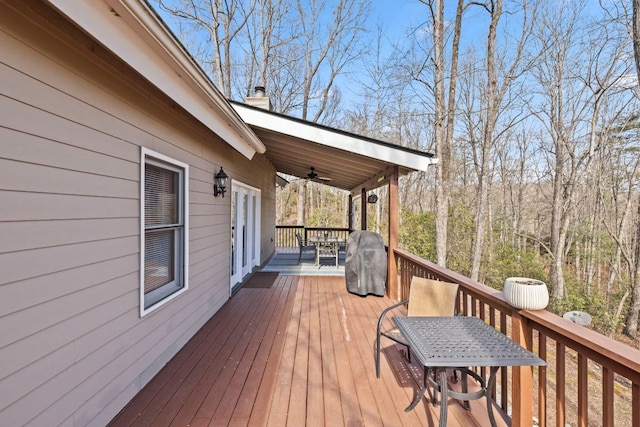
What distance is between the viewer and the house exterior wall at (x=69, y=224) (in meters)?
1.44

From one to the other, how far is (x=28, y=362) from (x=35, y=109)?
1.28m

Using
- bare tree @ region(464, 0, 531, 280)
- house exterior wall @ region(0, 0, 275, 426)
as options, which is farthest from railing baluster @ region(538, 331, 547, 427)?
bare tree @ region(464, 0, 531, 280)

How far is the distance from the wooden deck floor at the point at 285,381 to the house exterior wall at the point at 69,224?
35 cm

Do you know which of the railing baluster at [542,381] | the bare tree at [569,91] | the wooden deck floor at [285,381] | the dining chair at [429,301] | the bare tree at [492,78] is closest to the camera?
the railing baluster at [542,381]

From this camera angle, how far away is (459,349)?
69.0 inches

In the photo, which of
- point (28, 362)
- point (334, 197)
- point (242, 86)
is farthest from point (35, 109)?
point (334, 197)

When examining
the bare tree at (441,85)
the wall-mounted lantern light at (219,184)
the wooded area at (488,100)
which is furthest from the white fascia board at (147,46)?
the bare tree at (441,85)

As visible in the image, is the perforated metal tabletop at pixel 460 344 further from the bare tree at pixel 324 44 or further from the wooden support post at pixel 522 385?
the bare tree at pixel 324 44

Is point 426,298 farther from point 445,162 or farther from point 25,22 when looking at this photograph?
point 445,162

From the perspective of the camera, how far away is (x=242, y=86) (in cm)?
1466

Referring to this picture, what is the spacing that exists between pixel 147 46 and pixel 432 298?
2997 millimetres

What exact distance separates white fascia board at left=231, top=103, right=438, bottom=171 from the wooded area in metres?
3.19

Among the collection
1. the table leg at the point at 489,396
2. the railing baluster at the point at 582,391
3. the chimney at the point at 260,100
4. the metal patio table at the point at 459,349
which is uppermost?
the chimney at the point at 260,100

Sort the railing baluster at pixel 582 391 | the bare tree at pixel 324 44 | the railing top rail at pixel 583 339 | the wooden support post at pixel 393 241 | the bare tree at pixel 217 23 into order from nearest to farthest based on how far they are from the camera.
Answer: the railing top rail at pixel 583 339
the railing baluster at pixel 582 391
the wooden support post at pixel 393 241
the bare tree at pixel 217 23
the bare tree at pixel 324 44
